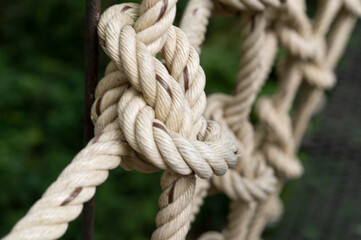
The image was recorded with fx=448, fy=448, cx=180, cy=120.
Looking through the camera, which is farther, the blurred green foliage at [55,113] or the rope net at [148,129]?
the blurred green foliage at [55,113]

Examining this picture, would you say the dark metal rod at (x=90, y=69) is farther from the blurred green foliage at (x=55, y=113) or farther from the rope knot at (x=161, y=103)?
the blurred green foliage at (x=55, y=113)

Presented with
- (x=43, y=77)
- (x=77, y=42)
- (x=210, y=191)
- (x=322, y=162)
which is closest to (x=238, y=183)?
(x=210, y=191)

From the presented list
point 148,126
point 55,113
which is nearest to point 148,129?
point 148,126

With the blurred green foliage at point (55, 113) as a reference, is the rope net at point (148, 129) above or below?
above

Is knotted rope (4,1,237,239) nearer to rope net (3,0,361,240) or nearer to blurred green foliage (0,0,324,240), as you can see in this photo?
rope net (3,0,361,240)

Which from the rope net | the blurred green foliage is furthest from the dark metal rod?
the blurred green foliage

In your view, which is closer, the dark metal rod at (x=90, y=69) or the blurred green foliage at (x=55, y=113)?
the dark metal rod at (x=90, y=69)

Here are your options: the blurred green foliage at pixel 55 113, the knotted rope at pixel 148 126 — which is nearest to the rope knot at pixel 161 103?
the knotted rope at pixel 148 126

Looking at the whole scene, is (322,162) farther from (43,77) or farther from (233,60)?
(43,77)
